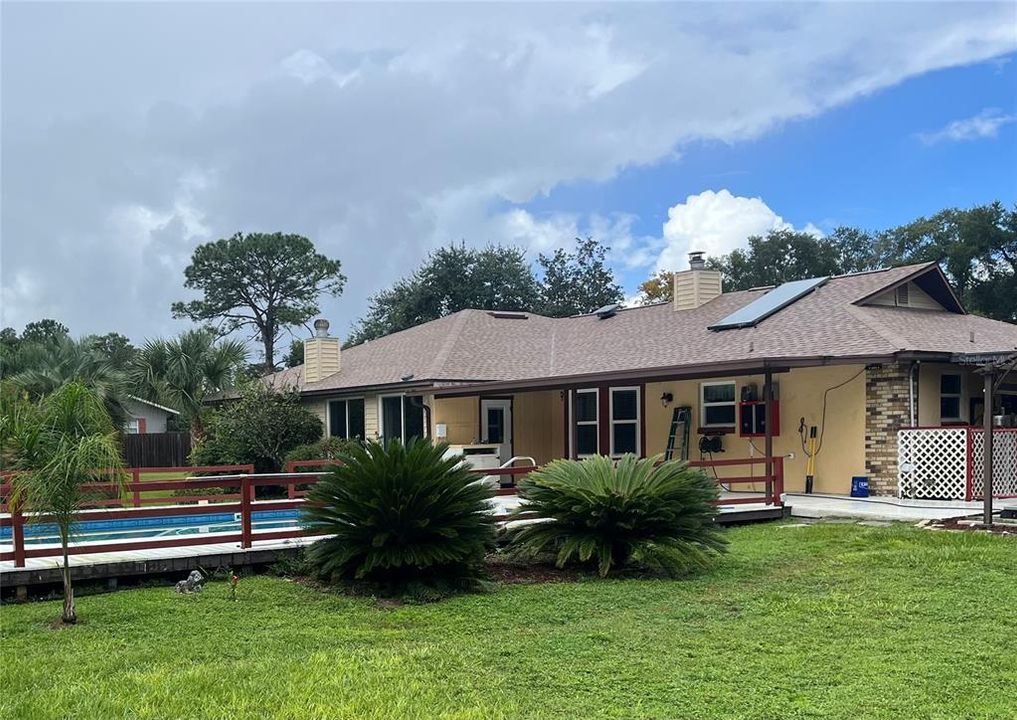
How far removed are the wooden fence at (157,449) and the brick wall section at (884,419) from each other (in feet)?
76.3

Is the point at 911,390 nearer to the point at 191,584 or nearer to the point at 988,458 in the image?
the point at 988,458

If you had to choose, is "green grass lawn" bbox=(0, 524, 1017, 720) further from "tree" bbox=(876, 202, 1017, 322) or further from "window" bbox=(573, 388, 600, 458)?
"tree" bbox=(876, 202, 1017, 322)

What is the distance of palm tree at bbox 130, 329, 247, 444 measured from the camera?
26016mm

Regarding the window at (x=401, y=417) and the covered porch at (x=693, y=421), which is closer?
the covered porch at (x=693, y=421)

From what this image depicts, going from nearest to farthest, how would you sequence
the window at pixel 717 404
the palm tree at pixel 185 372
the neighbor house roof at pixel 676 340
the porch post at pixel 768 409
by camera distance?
the porch post at pixel 768 409
the neighbor house roof at pixel 676 340
the window at pixel 717 404
the palm tree at pixel 185 372

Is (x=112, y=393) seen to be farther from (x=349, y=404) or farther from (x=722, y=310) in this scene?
(x=722, y=310)

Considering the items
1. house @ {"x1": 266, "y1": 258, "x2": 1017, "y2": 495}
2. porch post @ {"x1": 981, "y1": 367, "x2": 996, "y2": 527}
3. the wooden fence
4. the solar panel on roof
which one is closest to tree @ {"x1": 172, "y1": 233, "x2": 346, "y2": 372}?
the wooden fence

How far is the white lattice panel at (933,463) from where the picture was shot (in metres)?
15.1

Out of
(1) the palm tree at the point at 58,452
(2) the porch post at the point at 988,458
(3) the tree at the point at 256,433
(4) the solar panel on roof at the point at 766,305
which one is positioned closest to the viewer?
(1) the palm tree at the point at 58,452

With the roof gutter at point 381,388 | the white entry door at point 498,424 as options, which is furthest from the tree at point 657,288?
the white entry door at point 498,424

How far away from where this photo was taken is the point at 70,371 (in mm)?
26484

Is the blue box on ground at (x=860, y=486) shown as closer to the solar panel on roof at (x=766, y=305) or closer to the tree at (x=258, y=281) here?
the solar panel on roof at (x=766, y=305)

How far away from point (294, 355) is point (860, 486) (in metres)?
43.2

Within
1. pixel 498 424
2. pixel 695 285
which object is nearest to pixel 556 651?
pixel 498 424
